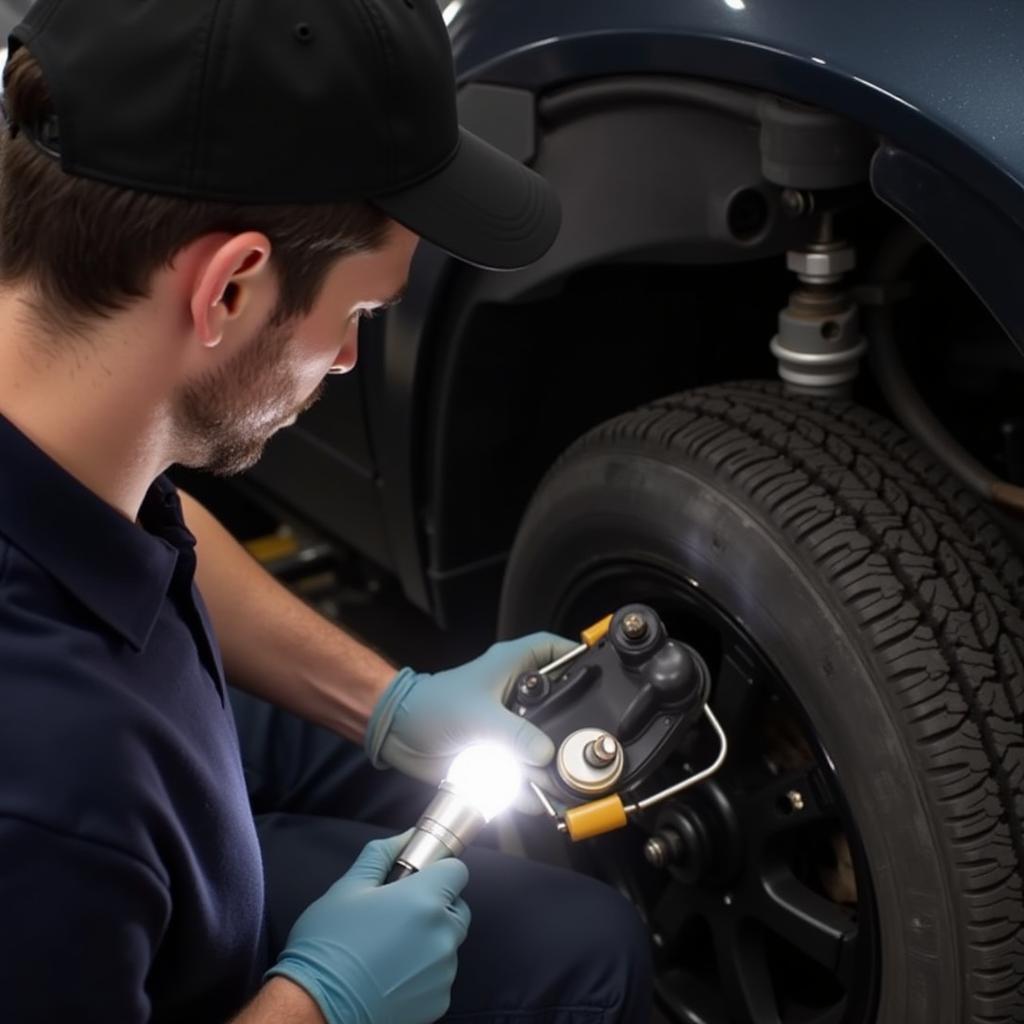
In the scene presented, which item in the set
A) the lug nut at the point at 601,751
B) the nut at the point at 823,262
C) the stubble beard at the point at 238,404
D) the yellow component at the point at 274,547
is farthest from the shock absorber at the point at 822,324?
the yellow component at the point at 274,547

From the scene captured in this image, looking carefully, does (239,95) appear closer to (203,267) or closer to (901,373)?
(203,267)

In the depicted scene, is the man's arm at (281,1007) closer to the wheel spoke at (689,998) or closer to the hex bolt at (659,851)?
the hex bolt at (659,851)

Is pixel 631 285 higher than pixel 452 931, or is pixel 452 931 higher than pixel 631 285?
pixel 631 285

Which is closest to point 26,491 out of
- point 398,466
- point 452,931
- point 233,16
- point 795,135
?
point 233,16

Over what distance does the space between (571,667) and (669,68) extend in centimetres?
50

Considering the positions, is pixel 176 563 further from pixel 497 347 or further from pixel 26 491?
pixel 497 347

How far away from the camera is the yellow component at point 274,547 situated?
85.9 inches

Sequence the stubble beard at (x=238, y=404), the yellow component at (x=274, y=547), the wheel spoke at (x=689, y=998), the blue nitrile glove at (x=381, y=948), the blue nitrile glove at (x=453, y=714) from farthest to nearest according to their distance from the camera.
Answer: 1. the yellow component at (x=274, y=547)
2. the wheel spoke at (x=689, y=998)
3. the blue nitrile glove at (x=453, y=714)
4. the blue nitrile glove at (x=381, y=948)
5. the stubble beard at (x=238, y=404)

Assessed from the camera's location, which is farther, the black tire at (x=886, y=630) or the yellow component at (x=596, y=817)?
the yellow component at (x=596, y=817)

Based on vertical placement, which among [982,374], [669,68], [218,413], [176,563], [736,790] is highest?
[669,68]

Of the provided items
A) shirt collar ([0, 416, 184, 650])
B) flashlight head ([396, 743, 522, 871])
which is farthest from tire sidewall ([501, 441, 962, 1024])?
shirt collar ([0, 416, 184, 650])

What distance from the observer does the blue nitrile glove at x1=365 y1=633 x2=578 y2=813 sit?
4.16ft

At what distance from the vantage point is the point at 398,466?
1536 millimetres

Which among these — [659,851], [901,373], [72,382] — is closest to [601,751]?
[659,851]
